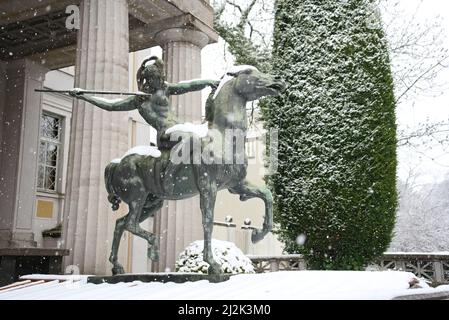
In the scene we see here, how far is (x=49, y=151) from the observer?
13867mm

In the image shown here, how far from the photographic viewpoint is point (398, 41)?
15.9 meters

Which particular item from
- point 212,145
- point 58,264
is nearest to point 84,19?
point 58,264

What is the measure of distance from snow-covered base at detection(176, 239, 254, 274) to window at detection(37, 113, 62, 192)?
709 centimetres

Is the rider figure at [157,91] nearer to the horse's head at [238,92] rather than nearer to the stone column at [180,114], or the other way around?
the horse's head at [238,92]

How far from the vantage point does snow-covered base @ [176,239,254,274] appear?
6.89 meters

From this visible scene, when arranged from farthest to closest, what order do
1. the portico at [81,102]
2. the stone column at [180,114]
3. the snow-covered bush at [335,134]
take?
the snow-covered bush at [335,134] → the stone column at [180,114] → the portico at [81,102]

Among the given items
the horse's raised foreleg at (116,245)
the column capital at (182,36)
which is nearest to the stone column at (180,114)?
the column capital at (182,36)

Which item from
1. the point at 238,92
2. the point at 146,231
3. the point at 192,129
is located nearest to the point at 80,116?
the point at 146,231

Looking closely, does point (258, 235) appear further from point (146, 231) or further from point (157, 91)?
point (157, 91)

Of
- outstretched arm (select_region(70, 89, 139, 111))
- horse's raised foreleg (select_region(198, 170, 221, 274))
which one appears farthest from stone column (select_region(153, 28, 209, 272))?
horse's raised foreleg (select_region(198, 170, 221, 274))

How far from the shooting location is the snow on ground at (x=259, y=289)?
3324mm

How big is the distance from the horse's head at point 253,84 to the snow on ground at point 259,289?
158 cm

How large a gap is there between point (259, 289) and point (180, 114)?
7040mm

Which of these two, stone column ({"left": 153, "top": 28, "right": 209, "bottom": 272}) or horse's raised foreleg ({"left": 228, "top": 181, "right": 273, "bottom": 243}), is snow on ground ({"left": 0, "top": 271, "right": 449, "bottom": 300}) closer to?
horse's raised foreleg ({"left": 228, "top": 181, "right": 273, "bottom": 243})
